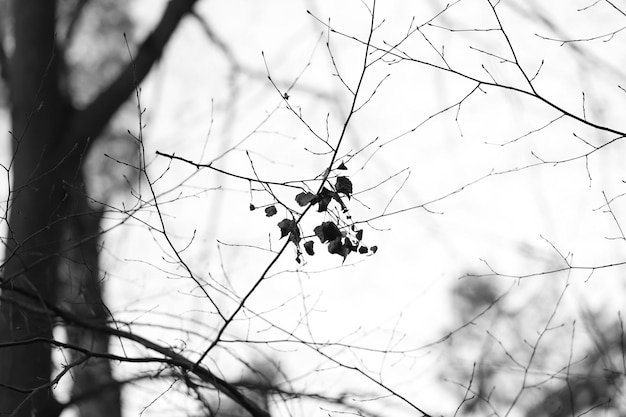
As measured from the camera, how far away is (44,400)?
3561mm

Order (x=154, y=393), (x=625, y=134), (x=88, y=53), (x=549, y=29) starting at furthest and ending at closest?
(x=88, y=53), (x=154, y=393), (x=549, y=29), (x=625, y=134)

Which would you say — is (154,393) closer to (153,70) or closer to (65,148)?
(65,148)

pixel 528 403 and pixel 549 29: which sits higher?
pixel 528 403

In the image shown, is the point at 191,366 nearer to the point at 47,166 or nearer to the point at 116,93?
the point at 47,166

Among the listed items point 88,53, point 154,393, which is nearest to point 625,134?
point 154,393

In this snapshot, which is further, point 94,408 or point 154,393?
point 94,408

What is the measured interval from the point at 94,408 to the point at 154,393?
3.35 meters

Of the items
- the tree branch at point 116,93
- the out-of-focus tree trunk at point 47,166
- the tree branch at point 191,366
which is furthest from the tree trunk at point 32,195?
the tree branch at point 191,366

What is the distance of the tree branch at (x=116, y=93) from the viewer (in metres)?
4.11

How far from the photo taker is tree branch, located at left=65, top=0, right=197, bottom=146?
4.11 meters

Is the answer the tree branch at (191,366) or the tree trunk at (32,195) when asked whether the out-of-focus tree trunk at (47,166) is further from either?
the tree branch at (191,366)

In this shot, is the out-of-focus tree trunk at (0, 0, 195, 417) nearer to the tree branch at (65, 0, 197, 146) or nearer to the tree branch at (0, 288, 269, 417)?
the tree branch at (65, 0, 197, 146)

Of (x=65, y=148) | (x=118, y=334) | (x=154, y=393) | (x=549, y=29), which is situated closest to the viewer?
(x=118, y=334)

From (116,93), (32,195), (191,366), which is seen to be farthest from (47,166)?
(191,366)
